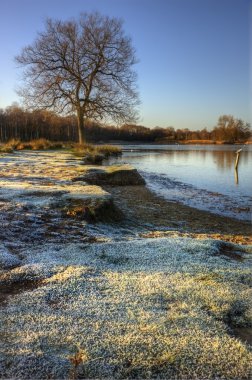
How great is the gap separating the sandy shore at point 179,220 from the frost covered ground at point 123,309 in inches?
79.8

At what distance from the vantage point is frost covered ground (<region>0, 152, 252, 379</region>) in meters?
2.11

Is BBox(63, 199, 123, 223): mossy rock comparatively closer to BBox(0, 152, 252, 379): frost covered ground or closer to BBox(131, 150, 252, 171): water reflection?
BBox(0, 152, 252, 379): frost covered ground

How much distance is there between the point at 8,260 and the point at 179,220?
5.07 metres

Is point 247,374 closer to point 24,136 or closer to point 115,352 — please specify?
point 115,352

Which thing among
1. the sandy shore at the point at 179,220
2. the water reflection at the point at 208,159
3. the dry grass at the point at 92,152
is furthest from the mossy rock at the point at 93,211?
the water reflection at the point at 208,159

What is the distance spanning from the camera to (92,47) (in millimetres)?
26594

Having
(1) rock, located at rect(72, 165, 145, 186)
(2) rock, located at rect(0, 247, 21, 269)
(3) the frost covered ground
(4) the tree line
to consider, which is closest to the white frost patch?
(3) the frost covered ground

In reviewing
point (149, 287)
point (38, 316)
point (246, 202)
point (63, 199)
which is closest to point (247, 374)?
point (149, 287)

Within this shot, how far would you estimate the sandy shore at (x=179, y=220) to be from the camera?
6910 millimetres

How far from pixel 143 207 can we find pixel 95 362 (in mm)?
7259

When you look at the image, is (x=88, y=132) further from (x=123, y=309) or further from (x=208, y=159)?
(x=123, y=309)

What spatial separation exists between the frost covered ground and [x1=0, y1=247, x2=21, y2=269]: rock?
12 mm

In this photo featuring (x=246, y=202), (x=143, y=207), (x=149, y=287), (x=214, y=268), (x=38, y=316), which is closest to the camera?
(x=38, y=316)

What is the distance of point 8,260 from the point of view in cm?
393
